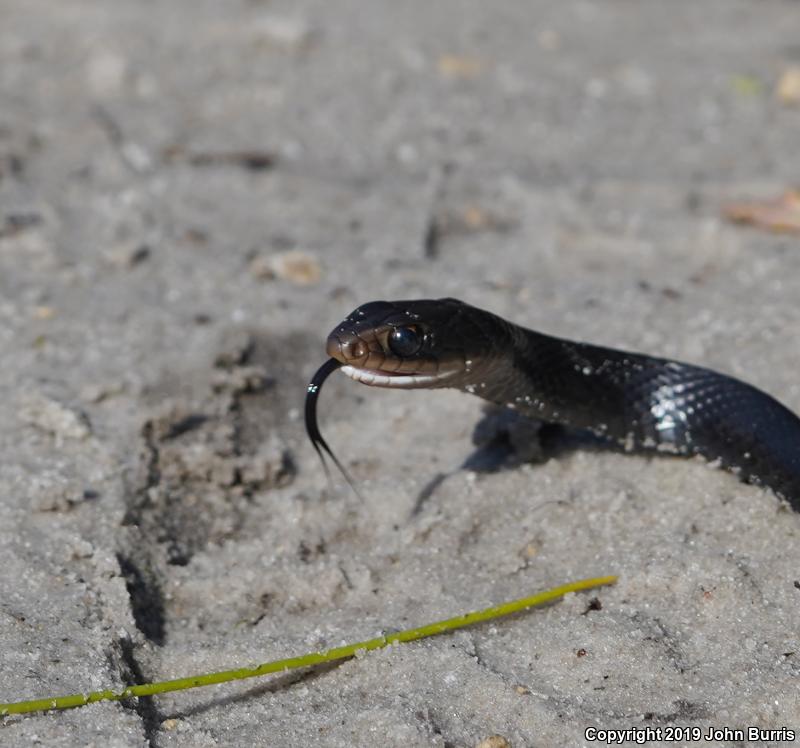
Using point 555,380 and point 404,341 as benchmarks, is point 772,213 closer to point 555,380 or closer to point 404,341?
point 555,380

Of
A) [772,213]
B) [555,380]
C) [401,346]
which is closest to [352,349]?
[401,346]

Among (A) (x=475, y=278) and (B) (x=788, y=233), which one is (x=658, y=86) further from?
(A) (x=475, y=278)

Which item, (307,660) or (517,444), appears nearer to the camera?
(307,660)

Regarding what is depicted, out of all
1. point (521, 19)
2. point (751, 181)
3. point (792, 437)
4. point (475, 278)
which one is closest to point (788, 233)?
point (751, 181)

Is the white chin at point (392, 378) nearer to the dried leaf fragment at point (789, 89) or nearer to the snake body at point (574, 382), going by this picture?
the snake body at point (574, 382)

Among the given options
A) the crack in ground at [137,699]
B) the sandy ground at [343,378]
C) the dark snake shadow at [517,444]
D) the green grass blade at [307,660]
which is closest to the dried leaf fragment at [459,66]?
the sandy ground at [343,378]
